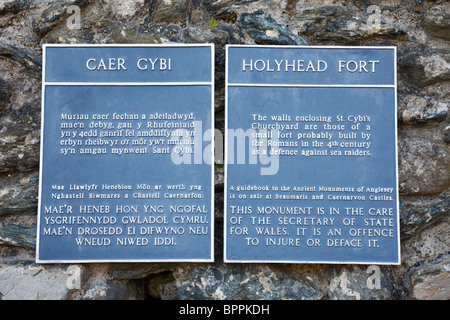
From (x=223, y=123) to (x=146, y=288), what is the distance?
1.69 meters

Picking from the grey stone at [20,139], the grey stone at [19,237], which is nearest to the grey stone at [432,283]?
the grey stone at [19,237]

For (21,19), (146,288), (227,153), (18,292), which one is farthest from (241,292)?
(21,19)

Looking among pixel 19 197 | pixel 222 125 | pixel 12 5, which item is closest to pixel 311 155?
pixel 222 125

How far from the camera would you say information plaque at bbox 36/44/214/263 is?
384 centimetres

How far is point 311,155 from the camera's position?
12.8ft

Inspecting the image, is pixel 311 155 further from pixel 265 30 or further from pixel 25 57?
pixel 25 57

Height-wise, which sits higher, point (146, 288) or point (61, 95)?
point (61, 95)

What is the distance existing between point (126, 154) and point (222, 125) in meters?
0.89

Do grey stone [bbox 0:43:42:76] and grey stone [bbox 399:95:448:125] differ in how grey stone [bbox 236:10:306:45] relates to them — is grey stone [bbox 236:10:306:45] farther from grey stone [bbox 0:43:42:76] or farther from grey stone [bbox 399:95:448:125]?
grey stone [bbox 0:43:42:76]

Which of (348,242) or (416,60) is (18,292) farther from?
(416,60)

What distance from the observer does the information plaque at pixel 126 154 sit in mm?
3844

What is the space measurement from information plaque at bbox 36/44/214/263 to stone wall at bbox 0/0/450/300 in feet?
0.70

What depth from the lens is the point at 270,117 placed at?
392 cm

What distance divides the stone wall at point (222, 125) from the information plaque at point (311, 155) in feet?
0.71
